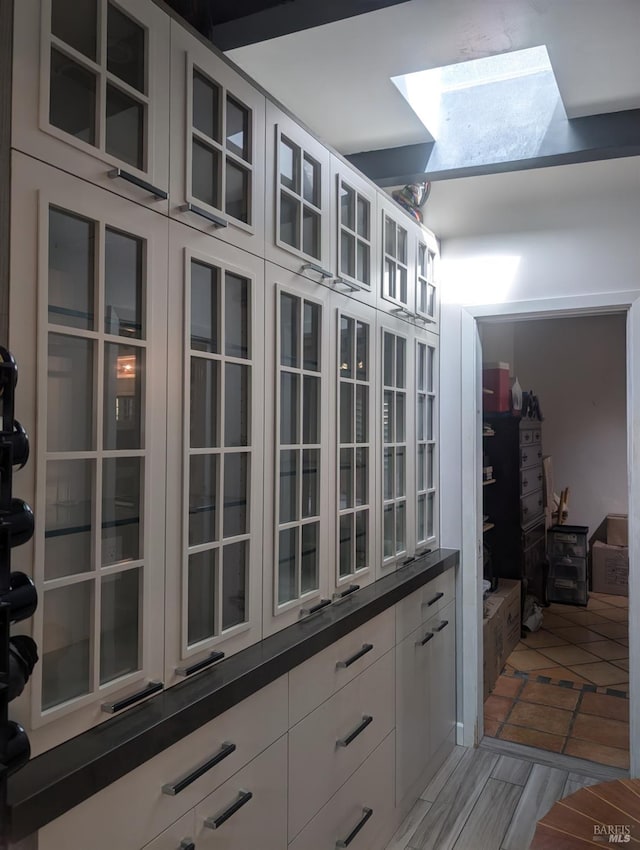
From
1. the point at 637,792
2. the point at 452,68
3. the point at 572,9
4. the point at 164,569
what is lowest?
the point at 637,792

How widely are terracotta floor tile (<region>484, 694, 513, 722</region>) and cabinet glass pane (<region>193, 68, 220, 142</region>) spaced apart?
3201 millimetres

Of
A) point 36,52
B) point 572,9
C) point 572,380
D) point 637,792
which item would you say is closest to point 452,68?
point 572,9

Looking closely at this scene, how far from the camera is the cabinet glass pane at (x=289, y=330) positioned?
192cm

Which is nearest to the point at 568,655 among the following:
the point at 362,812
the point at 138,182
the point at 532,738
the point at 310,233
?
the point at 532,738

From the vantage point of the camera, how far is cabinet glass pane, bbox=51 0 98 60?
1210mm

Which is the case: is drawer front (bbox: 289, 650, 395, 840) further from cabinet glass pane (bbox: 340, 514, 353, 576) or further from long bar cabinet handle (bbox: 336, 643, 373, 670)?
cabinet glass pane (bbox: 340, 514, 353, 576)

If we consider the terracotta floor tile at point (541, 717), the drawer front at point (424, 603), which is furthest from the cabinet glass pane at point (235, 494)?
the terracotta floor tile at point (541, 717)

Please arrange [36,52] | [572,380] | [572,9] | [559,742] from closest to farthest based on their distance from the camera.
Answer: [36,52]
[572,9]
[559,742]
[572,380]

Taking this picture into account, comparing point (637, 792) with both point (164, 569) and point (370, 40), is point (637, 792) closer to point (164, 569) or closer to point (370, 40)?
point (164, 569)

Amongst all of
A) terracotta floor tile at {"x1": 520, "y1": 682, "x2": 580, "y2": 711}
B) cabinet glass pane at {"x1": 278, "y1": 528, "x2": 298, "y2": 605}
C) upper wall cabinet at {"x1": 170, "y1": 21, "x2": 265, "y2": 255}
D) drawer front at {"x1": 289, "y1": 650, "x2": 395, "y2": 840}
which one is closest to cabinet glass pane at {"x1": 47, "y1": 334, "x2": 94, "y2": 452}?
upper wall cabinet at {"x1": 170, "y1": 21, "x2": 265, "y2": 255}

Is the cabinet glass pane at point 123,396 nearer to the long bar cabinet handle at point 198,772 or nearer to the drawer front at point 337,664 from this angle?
the long bar cabinet handle at point 198,772

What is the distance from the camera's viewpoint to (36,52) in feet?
3.75

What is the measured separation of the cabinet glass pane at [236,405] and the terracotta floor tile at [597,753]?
247 centimetres

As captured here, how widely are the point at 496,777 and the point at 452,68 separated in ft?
9.80
